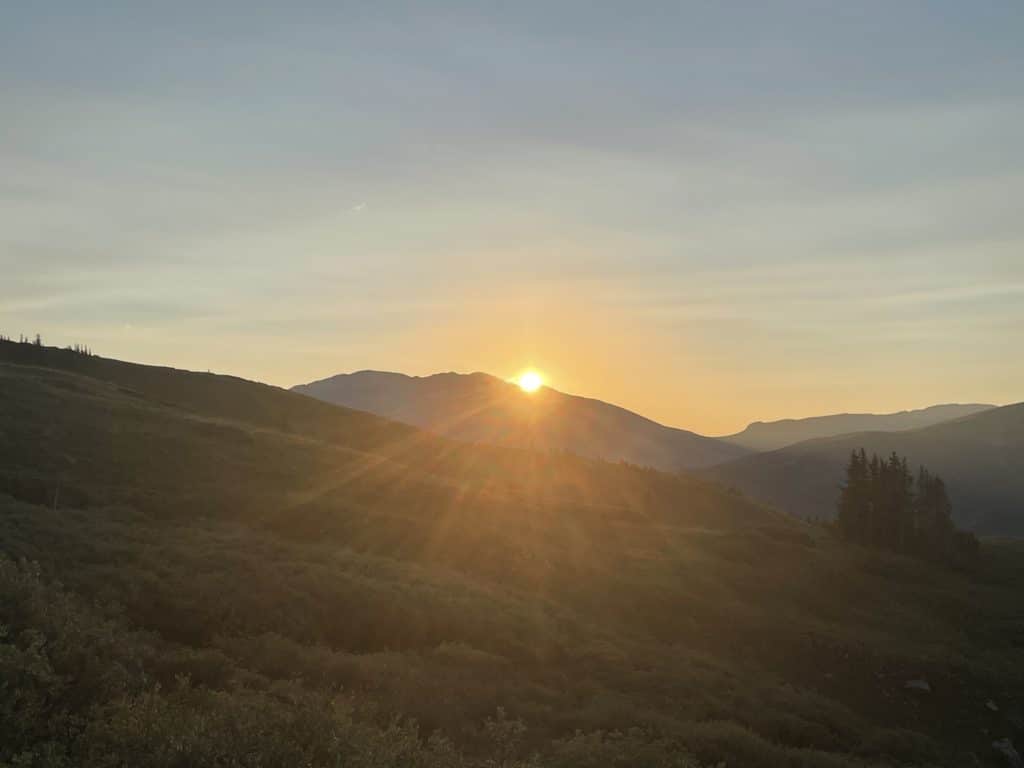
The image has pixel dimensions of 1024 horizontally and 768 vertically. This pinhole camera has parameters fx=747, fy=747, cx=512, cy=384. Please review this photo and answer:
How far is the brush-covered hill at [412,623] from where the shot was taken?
9625 millimetres

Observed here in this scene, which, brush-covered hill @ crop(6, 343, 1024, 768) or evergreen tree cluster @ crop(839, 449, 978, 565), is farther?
evergreen tree cluster @ crop(839, 449, 978, 565)

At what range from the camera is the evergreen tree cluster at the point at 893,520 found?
58938 mm

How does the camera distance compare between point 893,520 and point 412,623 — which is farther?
point 893,520

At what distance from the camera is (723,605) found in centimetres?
3222

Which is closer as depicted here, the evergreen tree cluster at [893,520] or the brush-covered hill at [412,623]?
the brush-covered hill at [412,623]

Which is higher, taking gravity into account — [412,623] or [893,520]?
[893,520]

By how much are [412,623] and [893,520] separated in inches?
2051

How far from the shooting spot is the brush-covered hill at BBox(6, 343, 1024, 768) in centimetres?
962

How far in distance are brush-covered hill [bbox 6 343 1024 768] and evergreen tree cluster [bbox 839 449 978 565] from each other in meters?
6.62

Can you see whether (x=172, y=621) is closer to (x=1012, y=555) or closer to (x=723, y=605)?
Result: (x=723, y=605)

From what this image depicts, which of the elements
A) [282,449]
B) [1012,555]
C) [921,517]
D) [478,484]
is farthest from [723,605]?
[1012,555]

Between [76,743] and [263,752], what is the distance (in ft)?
6.37

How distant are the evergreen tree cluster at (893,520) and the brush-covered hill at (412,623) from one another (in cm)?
662

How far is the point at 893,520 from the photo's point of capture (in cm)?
5997
